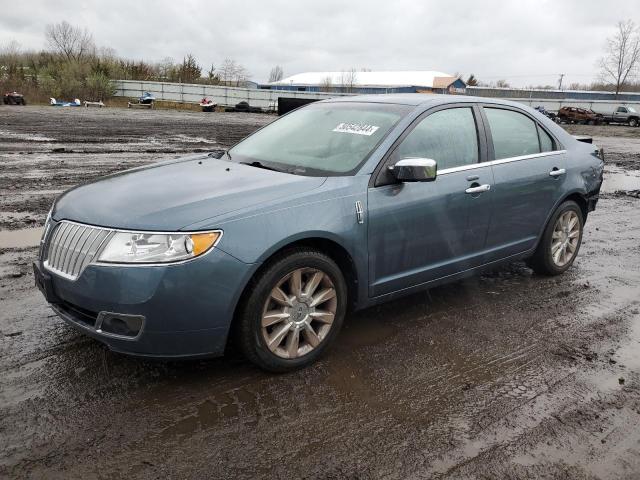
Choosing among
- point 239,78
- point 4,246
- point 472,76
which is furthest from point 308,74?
point 4,246

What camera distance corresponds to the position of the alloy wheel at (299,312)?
3229mm

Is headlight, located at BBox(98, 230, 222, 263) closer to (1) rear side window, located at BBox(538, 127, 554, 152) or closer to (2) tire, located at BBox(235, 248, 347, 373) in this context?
(2) tire, located at BBox(235, 248, 347, 373)

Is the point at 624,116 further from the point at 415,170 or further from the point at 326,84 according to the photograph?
the point at 415,170

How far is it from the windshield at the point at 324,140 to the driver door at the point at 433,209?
0.22 metres

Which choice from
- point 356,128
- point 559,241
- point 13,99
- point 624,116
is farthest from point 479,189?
point 624,116

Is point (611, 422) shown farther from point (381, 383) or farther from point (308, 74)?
point (308, 74)

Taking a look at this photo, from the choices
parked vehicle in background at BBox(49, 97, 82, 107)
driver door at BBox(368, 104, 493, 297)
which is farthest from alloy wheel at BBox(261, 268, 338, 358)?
parked vehicle in background at BBox(49, 97, 82, 107)

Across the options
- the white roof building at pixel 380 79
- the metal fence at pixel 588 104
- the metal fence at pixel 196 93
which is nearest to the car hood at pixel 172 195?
the metal fence at pixel 196 93

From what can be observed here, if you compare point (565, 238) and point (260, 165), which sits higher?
point (260, 165)

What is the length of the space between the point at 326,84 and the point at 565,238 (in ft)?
248

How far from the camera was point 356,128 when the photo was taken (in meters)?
4.05

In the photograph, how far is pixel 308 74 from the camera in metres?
93.9

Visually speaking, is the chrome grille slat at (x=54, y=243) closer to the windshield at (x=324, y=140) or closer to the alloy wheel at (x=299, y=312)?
the alloy wheel at (x=299, y=312)

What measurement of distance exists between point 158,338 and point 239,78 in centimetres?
8194
